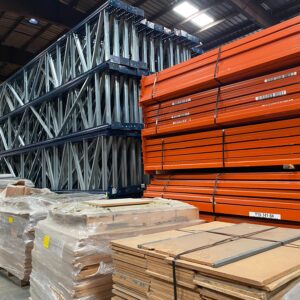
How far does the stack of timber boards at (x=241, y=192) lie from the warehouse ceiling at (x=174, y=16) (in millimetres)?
5615

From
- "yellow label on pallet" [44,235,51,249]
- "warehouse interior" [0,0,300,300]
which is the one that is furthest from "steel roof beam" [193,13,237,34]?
"yellow label on pallet" [44,235,51,249]

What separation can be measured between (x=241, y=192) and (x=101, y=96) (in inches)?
125

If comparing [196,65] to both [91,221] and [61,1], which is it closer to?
[91,221]

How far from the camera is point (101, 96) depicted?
5.71 meters

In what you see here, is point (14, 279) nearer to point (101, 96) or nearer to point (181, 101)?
point (101, 96)

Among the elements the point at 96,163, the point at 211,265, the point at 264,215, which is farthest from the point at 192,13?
the point at 211,265

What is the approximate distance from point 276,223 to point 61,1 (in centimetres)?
857

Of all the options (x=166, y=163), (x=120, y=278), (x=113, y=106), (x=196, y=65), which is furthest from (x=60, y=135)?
(x=120, y=278)

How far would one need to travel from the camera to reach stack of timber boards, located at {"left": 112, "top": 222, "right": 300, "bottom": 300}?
164 centimetres

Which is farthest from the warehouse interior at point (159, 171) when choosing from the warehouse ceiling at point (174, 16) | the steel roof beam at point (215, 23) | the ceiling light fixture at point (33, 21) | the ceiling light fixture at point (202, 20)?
the ceiling light fixture at point (33, 21)

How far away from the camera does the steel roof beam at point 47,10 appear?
24.4 ft

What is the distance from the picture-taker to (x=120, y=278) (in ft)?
8.27

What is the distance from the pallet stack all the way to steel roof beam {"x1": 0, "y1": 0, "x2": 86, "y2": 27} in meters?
4.70

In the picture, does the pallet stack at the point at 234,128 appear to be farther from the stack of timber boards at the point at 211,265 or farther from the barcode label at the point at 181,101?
the stack of timber boards at the point at 211,265
